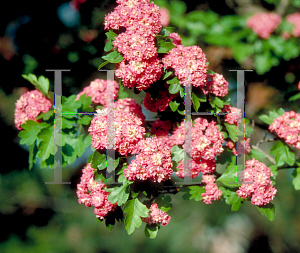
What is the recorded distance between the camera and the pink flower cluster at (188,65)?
124cm

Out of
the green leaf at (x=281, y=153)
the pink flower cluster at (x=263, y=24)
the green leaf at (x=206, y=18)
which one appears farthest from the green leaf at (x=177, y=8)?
the green leaf at (x=281, y=153)

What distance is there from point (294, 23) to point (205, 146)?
1427 mm

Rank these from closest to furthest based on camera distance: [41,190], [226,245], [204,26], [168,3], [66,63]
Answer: [204,26], [168,3], [66,63], [226,245], [41,190]

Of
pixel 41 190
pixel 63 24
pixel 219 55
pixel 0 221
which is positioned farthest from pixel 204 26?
pixel 0 221

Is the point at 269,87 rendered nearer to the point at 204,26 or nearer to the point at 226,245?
the point at 204,26

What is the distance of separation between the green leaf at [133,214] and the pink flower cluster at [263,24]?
58.5 inches

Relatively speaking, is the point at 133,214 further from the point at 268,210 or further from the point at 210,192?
the point at 268,210

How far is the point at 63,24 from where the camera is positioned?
2.67m

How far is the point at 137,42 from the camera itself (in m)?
Result: 1.20

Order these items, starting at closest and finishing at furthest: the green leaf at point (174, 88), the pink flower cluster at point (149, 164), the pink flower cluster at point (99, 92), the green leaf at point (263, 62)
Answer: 1. the pink flower cluster at point (149, 164)
2. the green leaf at point (174, 88)
3. the pink flower cluster at point (99, 92)
4. the green leaf at point (263, 62)

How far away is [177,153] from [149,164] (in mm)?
263

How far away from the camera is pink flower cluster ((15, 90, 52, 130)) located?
1.62 metres

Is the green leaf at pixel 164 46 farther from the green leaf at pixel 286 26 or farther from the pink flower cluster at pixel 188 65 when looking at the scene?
the green leaf at pixel 286 26

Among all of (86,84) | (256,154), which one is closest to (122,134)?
(256,154)
